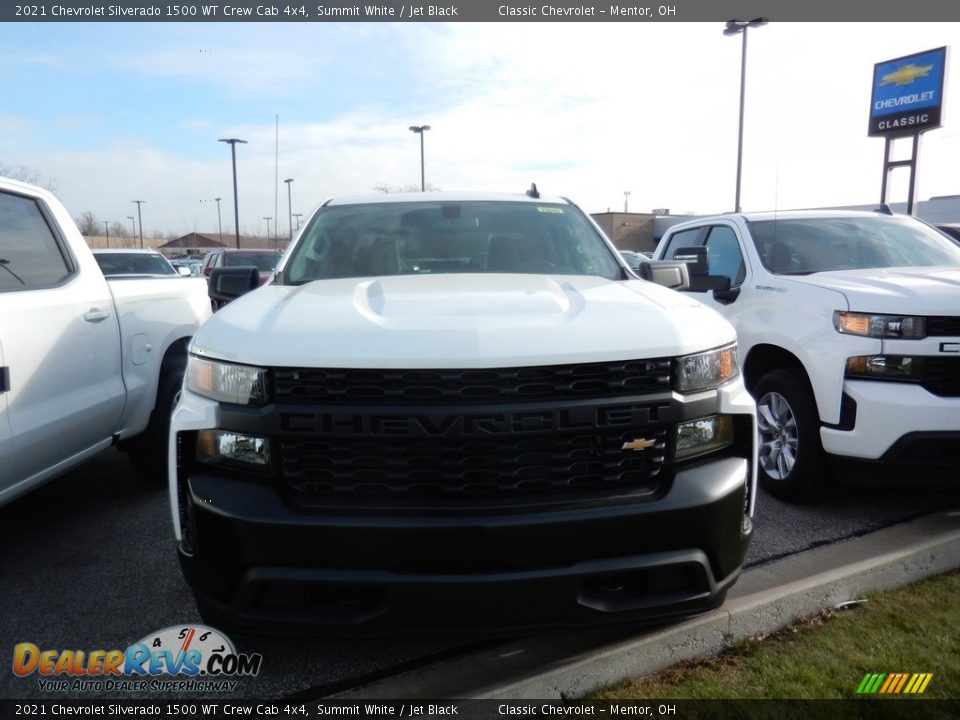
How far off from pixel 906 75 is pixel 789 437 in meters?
22.2

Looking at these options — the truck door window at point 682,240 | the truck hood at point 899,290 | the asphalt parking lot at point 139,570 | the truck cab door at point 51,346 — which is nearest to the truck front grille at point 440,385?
the asphalt parking lot at point 139,570

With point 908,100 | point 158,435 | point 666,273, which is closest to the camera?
point 666,273

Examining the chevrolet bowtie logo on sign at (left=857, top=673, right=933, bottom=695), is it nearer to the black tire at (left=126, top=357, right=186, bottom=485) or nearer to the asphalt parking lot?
the asphalt parking lot

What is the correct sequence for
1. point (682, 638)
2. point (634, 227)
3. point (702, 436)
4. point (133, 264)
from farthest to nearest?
point (634, 227), point (133, 264), point (682, 638), point (702, 436)

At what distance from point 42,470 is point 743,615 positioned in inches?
125

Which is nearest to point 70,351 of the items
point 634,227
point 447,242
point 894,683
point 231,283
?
point 231,283

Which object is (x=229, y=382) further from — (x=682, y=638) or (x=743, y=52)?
(x=743, y=52)

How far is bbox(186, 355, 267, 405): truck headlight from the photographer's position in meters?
2.20

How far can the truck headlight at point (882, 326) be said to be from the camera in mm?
3662

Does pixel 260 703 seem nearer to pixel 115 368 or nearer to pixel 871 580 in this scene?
pixel 115 368

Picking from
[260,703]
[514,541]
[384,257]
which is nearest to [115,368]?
[384,257]

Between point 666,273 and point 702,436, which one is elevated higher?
point 666,273

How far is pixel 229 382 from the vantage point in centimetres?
225

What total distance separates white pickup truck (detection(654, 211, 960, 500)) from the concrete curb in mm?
625
